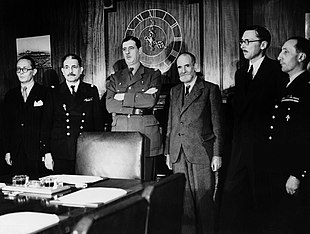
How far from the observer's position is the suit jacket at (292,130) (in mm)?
3201

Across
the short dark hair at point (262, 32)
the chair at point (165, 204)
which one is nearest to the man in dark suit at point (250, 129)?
the short dark hair at point (262, 32)

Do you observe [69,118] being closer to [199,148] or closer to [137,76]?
[137,76]

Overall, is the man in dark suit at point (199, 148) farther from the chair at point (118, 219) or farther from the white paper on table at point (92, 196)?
the chair at point (118, 219)

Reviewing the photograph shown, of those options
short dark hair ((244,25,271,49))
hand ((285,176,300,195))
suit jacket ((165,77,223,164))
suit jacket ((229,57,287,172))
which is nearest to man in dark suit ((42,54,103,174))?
suit jacket ((165,77,223,164))

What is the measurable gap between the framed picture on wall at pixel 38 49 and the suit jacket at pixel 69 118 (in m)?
0.44

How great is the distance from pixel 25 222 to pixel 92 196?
462 millimetres

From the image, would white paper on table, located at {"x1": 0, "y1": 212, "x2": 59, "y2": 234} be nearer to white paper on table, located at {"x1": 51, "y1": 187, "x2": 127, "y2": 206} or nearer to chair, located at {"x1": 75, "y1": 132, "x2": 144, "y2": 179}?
white paper on table, located at {"x1": 51, "y1": 187, "x2": 127, "y2": 206}

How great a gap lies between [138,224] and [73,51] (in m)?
3.24

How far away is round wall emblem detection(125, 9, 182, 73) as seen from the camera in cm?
384

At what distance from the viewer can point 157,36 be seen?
3908 mm

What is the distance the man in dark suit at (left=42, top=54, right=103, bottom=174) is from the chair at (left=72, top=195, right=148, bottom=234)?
2674mm

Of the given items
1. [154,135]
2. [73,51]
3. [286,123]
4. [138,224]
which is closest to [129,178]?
[154,135]

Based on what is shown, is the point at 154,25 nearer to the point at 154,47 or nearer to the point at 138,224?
the point at 154,47

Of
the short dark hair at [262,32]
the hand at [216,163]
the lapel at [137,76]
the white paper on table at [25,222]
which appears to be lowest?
the hand at [216,163]
